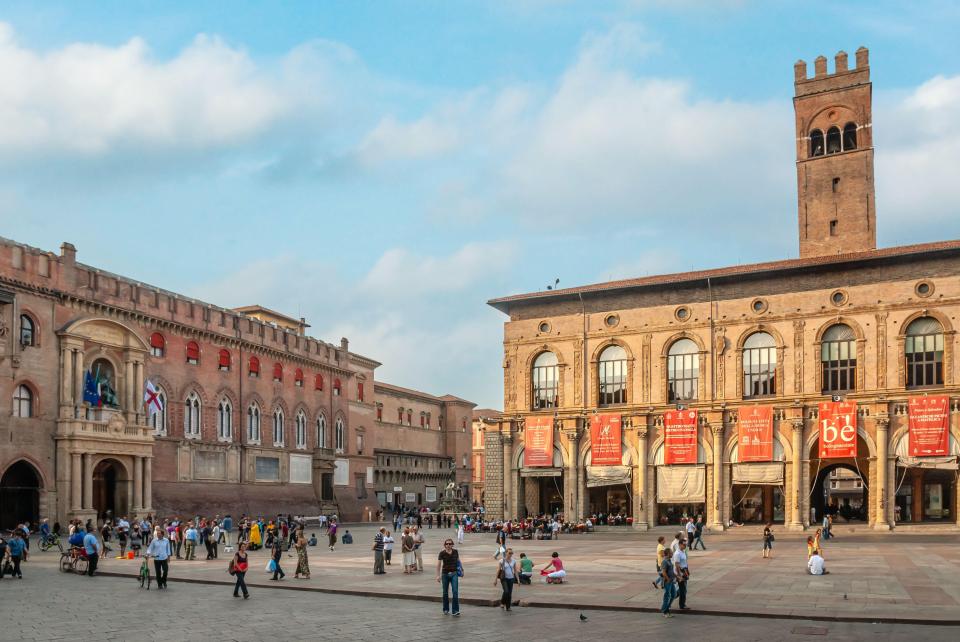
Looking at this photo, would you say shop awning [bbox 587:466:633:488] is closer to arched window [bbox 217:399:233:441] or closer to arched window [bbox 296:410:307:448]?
arched window [bbox 217:399:233:441]

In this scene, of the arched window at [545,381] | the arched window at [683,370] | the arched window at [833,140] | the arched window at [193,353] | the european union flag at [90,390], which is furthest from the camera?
the arched window at [833,140]

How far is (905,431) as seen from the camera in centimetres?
4912

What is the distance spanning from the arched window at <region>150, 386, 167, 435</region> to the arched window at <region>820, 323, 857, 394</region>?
117 feet

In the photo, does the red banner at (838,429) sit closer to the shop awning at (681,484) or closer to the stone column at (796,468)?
the stone column at (796,468)

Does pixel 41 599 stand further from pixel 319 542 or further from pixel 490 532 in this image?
pixel 490 532

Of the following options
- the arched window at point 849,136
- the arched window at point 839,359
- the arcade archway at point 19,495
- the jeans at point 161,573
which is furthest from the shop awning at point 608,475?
the jeans at point 161,573

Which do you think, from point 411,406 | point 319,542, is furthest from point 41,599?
point 411,406

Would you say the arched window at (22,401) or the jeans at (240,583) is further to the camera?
the arched window at (22,401)

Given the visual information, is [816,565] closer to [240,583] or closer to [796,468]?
[240,583]

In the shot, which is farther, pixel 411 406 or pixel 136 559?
pixel 411 406

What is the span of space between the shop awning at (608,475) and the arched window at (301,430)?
72.5 ft

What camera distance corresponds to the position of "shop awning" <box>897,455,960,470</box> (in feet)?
158

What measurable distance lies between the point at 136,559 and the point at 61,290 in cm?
1731

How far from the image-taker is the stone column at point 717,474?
53.2 meters
